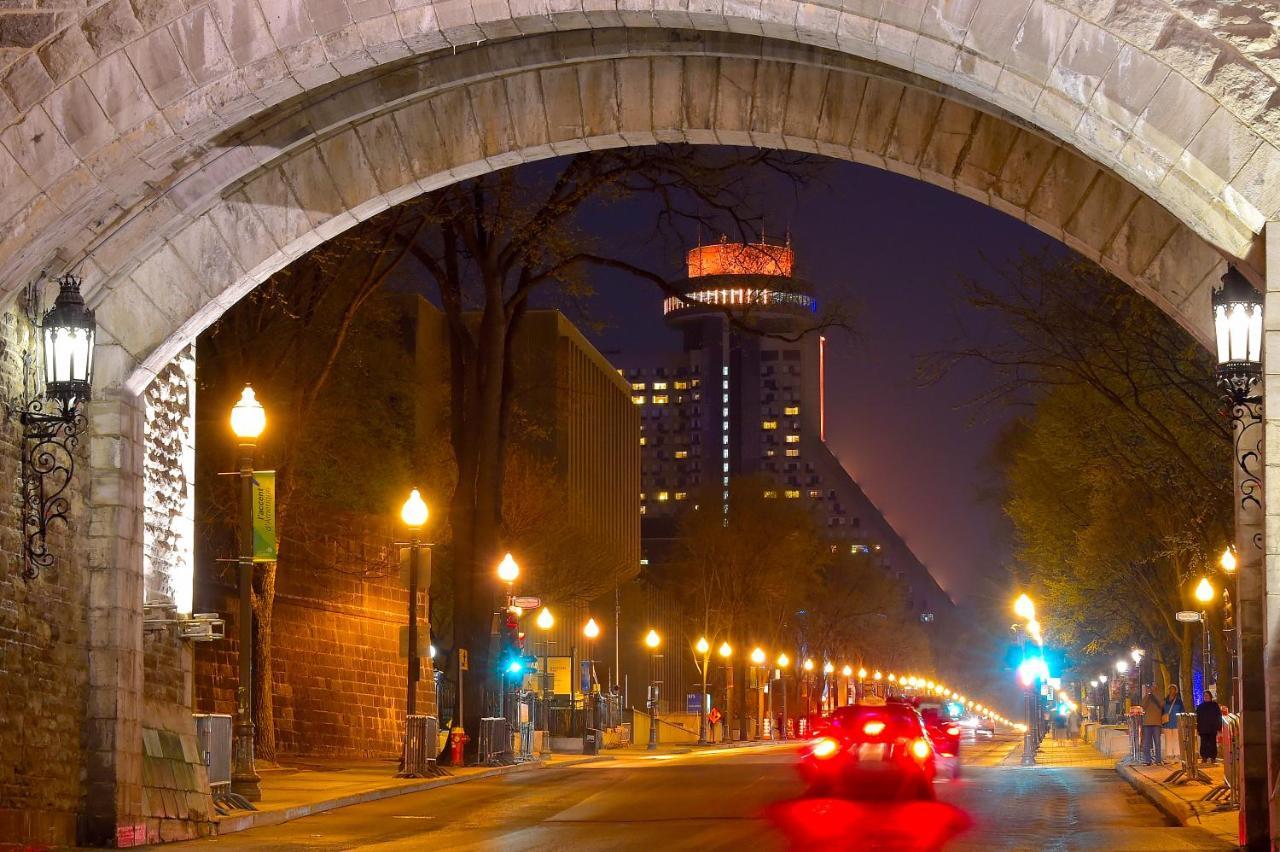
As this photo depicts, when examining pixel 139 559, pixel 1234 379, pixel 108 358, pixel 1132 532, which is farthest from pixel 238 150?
pixel 1132 532

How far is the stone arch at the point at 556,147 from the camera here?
15.5 metres

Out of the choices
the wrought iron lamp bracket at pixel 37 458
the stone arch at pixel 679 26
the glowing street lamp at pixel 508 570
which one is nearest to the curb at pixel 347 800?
the glowing street lamp at pixel 508 570

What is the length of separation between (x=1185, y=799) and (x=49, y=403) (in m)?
14.2

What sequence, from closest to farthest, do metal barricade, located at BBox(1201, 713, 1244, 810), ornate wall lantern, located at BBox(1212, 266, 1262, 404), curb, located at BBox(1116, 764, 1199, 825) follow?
1. ornate wall lantern, located at BBox(1212, 266, 1262, 404)
2. metal barricade, located at BBox(1201, 713, 1244, 810)
3. curb, located at BBox(1116, 764, 1199, 825)

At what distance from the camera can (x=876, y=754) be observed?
74.0ft

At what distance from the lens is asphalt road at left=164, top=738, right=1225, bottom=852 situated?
16484mm

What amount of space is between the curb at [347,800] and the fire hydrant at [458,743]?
0.86 m

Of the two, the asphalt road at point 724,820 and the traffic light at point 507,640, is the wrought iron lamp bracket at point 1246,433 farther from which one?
the traffic light at point 507,640

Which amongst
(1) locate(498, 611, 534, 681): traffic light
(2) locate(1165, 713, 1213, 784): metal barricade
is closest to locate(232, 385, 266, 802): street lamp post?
(2) locate(1165, 713, 1213, 784): metal barricade

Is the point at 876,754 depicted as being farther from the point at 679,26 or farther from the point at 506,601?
the point at 506,601

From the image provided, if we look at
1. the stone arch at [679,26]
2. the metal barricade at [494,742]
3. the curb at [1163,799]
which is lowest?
the metal barricade at [494,742]

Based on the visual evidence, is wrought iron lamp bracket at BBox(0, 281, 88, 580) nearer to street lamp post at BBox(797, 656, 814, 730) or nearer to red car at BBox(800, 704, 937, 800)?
red car at BBox(800, 704, 937, 800)

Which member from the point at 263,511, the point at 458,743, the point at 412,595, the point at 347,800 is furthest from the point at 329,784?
the point at 458,743

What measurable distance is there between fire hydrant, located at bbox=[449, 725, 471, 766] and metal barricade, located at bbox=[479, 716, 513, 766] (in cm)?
41
